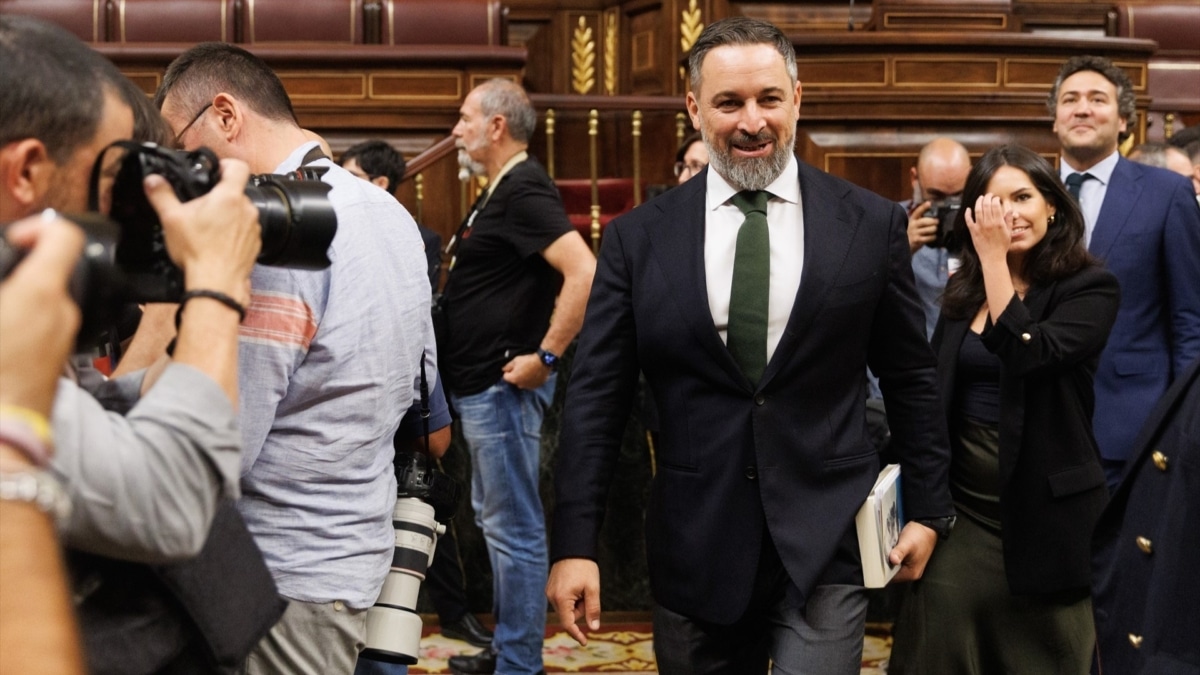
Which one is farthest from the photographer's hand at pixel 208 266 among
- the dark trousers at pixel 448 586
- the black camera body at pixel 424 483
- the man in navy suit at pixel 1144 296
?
the dark trousers at pixel 448 586

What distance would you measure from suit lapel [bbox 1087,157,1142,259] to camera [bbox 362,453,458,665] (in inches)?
93.5

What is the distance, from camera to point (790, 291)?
88.5 inches

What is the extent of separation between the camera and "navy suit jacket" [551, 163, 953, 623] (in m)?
2.20

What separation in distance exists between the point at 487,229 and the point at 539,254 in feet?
0.55

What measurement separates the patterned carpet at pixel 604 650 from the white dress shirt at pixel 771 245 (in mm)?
2187

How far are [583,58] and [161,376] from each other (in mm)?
8186

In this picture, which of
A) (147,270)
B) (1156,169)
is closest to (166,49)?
(1156,169)

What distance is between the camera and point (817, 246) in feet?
7.41

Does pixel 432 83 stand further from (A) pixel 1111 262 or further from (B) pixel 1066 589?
(B) pixel 1066 589

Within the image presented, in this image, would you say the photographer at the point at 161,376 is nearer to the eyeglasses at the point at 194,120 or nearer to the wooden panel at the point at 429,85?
the eyeglasses at the point at 194,120

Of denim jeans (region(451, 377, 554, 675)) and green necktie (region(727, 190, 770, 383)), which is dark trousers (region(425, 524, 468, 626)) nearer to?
denim jeans (region(451, 377, 554, 675))

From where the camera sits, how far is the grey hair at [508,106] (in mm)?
4180

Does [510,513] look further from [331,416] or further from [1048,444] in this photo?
[331,416]

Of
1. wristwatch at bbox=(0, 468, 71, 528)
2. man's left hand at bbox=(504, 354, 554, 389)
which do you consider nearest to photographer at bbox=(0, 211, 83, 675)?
wristwatch at bbox=(0, 468, 71, 528)
